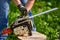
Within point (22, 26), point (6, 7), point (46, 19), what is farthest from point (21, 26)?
point (46, 19)

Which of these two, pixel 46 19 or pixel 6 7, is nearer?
pixel 6 7

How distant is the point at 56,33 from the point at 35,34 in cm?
70

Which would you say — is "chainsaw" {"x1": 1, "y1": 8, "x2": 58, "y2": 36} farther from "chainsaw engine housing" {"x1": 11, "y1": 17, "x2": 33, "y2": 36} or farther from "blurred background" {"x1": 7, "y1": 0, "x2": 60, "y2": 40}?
"blurred background" {"x1": 7, "y1": 0, "x2": 60, "y2": 40}

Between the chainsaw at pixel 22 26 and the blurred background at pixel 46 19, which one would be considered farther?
the blurred background at pixel 46 19

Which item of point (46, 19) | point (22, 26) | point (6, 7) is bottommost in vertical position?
point (22, 26)

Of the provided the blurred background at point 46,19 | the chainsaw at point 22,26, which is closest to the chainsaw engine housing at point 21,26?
the chainsaw at point 22,26

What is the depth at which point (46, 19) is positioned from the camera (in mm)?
4406

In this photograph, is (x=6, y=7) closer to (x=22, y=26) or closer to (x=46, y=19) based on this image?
(x=22, y=26)

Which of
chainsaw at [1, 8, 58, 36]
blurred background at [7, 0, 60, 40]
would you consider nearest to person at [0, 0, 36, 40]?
chainsaw at [1, 8, 58, 36]

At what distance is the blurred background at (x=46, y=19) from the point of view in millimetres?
4055

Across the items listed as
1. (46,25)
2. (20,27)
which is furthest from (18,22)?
(46,25)

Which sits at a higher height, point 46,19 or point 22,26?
point 46,19

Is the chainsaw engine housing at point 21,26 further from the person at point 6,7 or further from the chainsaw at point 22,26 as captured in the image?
the person at point 6,7

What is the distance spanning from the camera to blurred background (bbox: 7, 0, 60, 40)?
4.05 metres
